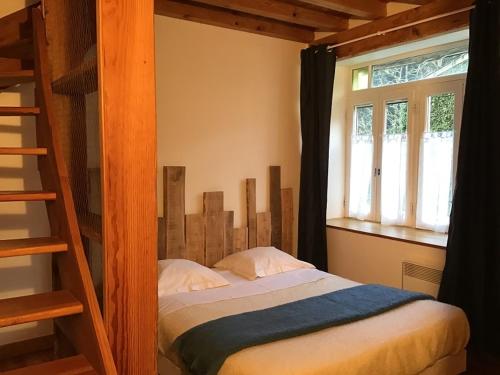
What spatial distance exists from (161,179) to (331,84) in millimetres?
1813

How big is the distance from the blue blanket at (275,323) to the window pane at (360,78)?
2260mm

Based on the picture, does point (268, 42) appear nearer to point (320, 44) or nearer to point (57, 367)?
point (320, 44)

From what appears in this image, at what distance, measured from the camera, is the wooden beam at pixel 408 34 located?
3139 mm

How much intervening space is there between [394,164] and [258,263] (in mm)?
1599

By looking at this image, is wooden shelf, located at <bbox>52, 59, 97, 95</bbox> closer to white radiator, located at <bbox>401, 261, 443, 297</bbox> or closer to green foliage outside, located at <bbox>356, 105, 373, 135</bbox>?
white radiator, located at <bbox>401, 261, 443, 297</bbox>

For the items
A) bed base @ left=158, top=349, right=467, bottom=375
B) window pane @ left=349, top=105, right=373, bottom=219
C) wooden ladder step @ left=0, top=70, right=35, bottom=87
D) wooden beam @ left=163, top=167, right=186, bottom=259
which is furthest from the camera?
window pane @ left=349, top=105, right=373, bottom=219

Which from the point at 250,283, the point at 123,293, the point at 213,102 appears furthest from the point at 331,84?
the point at 123,293

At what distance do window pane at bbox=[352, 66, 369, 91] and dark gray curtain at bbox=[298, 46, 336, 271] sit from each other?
49cm

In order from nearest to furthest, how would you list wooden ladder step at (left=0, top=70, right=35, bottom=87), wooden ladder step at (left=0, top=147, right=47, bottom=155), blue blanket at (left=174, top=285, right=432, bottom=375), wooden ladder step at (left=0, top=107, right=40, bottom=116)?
1. wooden ladder step at (left=0, top=147, right=47, bottom=155)
2. wooden ladder step at (left=0, top=107, right=40, bottom=116)
3. blue blanket at (left=174, top=285, right=432, bottom=375)
4. wooden ladder step at (left=0, top=70, right=35, bottom=87)

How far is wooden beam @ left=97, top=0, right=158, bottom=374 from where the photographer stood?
139 centimetres

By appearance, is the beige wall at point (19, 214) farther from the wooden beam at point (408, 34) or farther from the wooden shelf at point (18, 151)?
the wooden beam at point (408, 34)

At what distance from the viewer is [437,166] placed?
3.62 metres

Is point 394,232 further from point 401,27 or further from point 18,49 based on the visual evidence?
point 18,49

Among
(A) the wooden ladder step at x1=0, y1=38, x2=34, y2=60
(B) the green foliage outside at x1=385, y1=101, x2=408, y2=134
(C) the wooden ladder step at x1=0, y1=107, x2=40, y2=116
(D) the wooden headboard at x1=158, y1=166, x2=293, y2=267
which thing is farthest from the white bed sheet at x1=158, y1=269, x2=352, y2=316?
(A) the wooden ladder step at x1=0, y1=38, x2=34, y2=60
